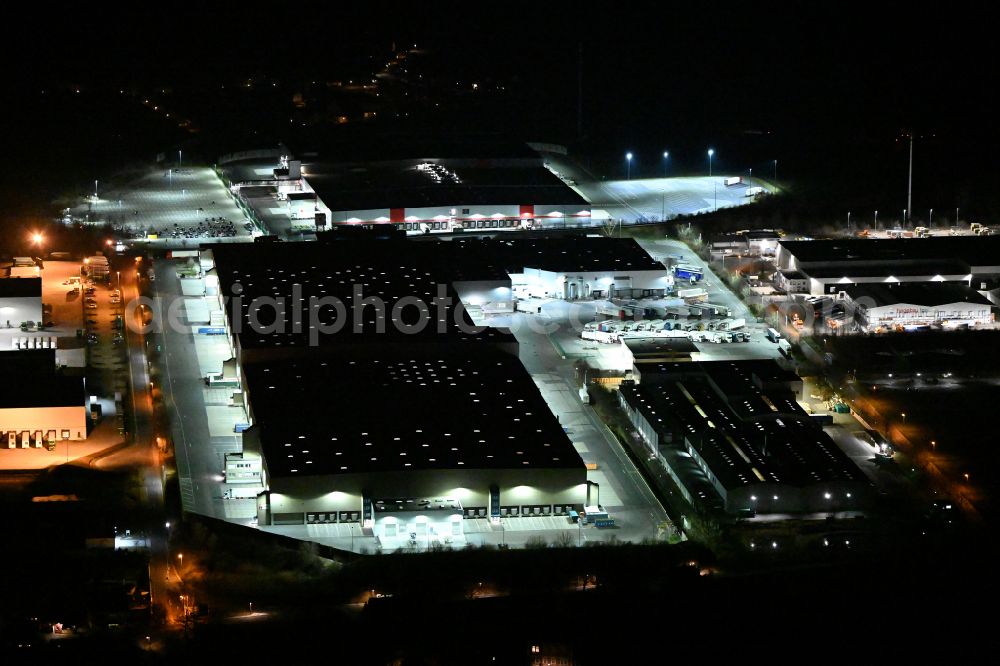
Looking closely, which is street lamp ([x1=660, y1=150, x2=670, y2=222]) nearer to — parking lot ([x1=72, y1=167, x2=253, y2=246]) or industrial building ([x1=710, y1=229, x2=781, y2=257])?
industrial building ([x1=710, y1=229, x2=781, y2=257])

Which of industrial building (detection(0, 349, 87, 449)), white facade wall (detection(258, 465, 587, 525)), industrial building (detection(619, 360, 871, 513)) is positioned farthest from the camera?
industrial building (detection(0, 349, 87, 449))

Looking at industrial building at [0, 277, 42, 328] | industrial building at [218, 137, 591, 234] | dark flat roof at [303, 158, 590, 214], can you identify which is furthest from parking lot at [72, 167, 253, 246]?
industrial building at [0, 277, 42, 328]

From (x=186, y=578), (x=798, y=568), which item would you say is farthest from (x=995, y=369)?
(x=186, y=578)

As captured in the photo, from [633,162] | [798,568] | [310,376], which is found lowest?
[798,568]

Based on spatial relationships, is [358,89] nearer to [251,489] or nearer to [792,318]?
[792,318]

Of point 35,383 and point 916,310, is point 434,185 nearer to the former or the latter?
point 916,310
